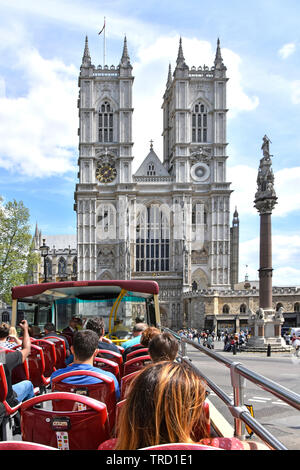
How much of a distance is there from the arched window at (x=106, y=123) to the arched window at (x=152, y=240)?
32.7ft

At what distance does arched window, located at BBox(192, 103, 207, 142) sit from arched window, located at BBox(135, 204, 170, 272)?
9799mm

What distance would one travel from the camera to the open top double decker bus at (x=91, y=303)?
9.85 metres

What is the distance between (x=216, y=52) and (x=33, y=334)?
57939mm

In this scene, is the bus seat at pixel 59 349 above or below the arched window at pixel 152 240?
below

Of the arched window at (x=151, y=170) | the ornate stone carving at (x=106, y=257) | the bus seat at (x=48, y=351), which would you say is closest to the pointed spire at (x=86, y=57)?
the arched window at (x=151, y=170)

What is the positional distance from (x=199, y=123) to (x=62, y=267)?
4380cm

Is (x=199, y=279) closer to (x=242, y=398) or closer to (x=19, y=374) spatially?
(x=19, y=374)

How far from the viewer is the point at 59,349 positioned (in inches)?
279

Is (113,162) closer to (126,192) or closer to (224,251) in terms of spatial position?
(126,192)

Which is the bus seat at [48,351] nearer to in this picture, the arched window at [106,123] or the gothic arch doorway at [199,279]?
the gothic arch doorway at [199,279]

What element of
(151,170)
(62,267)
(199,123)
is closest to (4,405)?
(151,170)

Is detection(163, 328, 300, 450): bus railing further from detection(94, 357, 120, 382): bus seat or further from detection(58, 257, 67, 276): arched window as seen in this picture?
detection(58, 257, 67, 276): arched window

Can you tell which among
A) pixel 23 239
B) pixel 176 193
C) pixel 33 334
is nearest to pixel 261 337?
pixel 23 239

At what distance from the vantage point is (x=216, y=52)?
59.3 m
